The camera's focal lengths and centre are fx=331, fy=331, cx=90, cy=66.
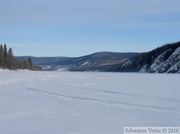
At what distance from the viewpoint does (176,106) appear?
1315 cm

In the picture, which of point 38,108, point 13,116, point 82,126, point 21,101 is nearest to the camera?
point 82,126

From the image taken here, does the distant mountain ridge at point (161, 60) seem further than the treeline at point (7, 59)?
Yes

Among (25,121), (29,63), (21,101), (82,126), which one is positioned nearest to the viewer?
(82,126)

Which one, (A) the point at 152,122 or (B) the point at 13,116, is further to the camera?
(B) the point at 13,116

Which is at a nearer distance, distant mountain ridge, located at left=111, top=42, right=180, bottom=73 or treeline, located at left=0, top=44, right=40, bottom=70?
treeline, located at left=0, top=44, right=40, bottom=70

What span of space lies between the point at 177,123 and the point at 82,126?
274 cm

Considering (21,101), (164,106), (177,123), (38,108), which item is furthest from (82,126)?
(21,101)

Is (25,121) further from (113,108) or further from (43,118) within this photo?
(113,108)

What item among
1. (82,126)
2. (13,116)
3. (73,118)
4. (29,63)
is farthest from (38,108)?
(29,63)

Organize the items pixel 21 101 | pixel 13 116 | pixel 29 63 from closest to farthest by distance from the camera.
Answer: pixel 13 116
pixel 21 101
pixel 29 63

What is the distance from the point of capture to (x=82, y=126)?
30.6 ft

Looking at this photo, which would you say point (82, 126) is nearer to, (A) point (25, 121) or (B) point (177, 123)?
(A) point (25, 121)

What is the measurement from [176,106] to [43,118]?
18.2 feet

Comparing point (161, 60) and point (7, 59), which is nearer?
point (7, 59)
